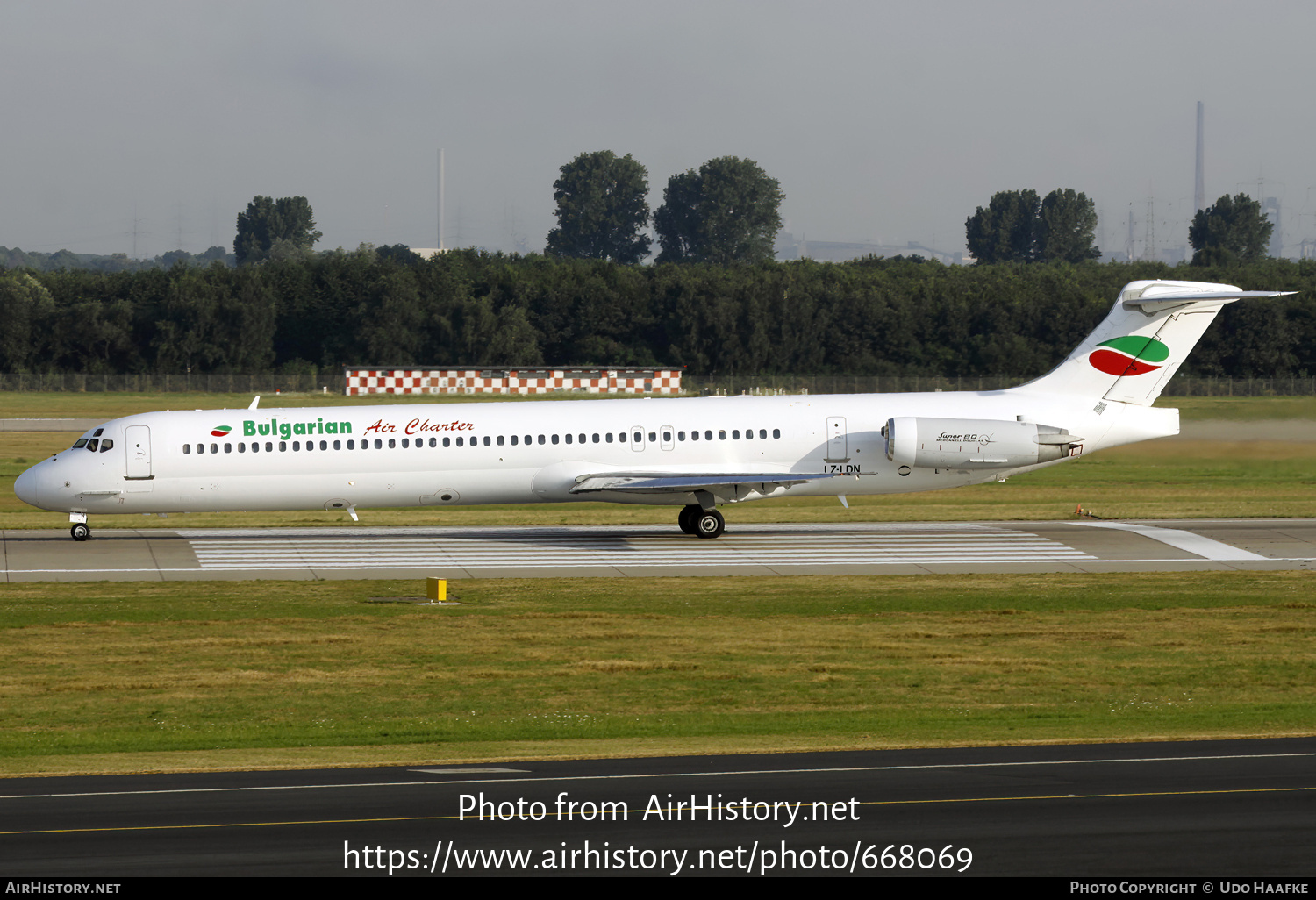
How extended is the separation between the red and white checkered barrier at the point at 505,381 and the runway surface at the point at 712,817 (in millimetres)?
85371

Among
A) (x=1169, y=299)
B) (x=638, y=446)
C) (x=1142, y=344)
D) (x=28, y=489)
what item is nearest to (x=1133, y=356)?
(x=1142, y=344)

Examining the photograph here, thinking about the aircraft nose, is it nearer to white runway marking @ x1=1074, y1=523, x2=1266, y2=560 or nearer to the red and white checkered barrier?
white runway marking @ x1=1074, y1=523, x2=1266, y2=560

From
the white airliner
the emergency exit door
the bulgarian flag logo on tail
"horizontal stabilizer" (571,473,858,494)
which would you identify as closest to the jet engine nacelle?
the white airliner

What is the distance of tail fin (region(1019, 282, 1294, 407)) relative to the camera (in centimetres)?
3684

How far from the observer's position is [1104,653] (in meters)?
23.6

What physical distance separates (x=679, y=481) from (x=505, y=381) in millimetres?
66472

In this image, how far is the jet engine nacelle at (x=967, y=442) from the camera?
35938 millimetres

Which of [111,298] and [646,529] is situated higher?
[111,298]

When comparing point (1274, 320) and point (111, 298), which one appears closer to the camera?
point (1274, 320)

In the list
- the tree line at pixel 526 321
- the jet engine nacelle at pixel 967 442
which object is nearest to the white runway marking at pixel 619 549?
the jet engine nacelle at pixel 967 442

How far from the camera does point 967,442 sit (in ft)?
118
